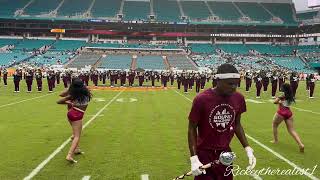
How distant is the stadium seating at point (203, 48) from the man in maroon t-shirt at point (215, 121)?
80703mm

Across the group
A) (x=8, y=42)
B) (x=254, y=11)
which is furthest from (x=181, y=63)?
(x=8, y=42)

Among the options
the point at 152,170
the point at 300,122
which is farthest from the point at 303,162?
the point at 300,122

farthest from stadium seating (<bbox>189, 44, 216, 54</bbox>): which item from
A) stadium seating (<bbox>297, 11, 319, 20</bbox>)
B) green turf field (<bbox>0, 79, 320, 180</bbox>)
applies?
green turf field (<bbox>0, 79, 320, 180</bbox>)

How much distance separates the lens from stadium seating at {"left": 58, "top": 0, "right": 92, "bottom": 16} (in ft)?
295

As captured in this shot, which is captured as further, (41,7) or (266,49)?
(41,7)

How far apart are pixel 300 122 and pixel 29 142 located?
28.8 ft

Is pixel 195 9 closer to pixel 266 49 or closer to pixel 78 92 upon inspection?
pixel 266 49

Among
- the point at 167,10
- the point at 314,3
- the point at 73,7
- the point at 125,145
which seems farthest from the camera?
the point at 167,10

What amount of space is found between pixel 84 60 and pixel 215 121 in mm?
72840

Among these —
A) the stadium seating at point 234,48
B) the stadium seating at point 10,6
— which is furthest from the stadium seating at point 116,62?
the stadium seating at point 10,6

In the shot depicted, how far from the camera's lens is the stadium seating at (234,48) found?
86.3m

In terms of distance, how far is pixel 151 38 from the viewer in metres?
91.6

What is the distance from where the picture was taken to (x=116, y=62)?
76.6 meters

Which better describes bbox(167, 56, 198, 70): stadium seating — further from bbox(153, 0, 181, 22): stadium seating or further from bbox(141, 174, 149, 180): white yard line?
bbox(141, 174, 149, 180): white yard line
